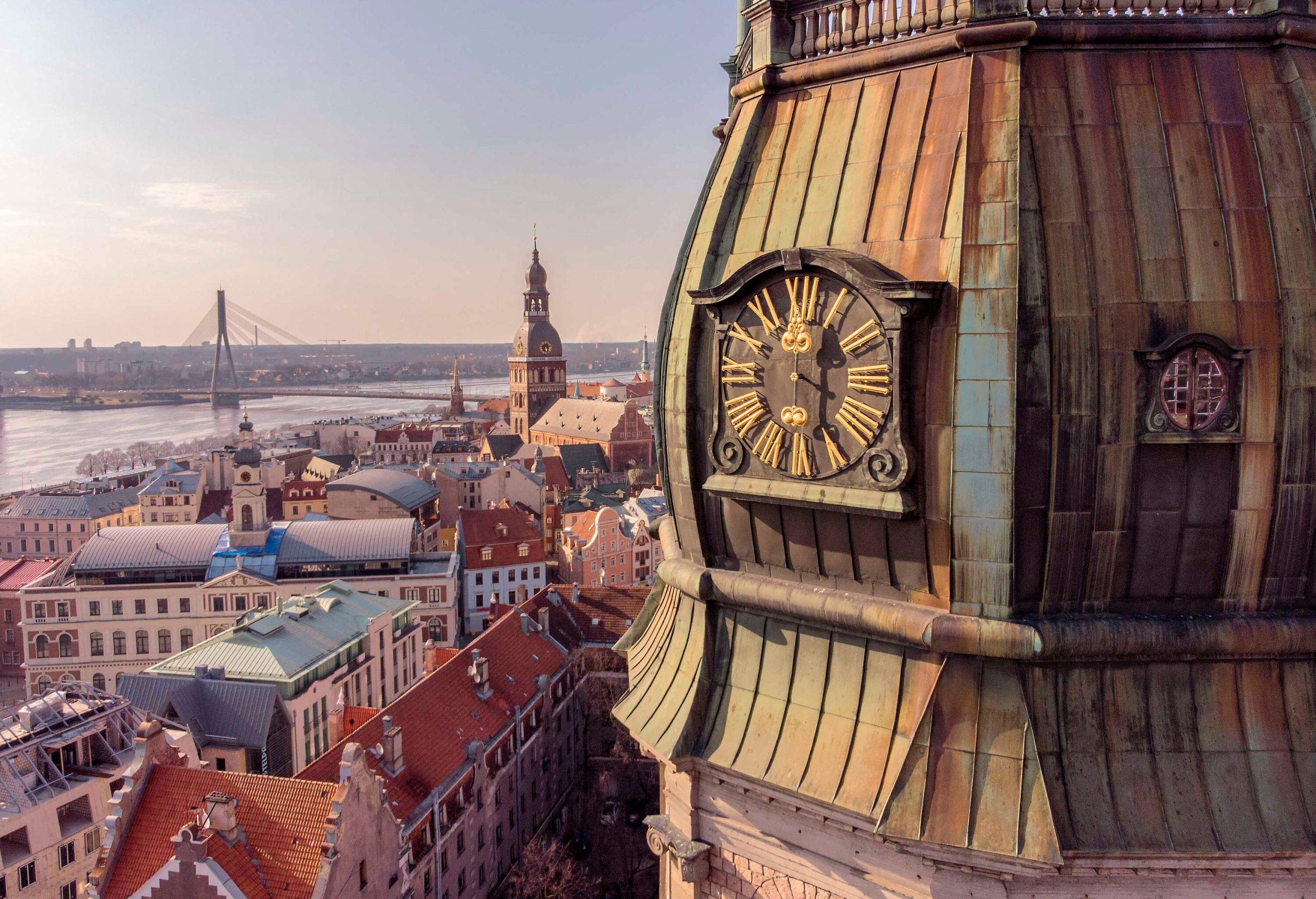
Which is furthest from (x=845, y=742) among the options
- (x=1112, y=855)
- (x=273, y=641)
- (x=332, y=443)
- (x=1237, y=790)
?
(x=332, y=443)

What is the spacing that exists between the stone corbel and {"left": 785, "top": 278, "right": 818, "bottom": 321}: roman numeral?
4979mm

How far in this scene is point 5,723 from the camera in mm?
32281

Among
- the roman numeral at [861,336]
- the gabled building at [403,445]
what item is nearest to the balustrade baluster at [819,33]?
the roman numeral at [861,336]

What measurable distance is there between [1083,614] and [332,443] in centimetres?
14767

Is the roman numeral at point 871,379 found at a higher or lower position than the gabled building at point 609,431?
higher

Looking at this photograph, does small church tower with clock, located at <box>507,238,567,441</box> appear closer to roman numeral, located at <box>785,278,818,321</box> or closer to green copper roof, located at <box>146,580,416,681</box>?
green copper roof, located at <box>146,580,416,681</box>

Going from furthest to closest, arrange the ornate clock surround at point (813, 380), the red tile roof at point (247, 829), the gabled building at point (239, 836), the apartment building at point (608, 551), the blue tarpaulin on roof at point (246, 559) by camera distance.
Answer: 1. the apartment building at point (608, 551)
2. the blue tarpaulin on roof at point (246, 559)
3. the red tile roof at point (247, 829)
4. the gabled building at point (239, 836)
5. the ornate clock surround at point (813, 380)

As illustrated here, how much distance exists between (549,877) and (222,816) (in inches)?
520

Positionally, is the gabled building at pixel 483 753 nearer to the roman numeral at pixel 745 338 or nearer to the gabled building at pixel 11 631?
the roman numeral at pixel 745 338

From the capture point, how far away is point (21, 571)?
6425 centimetres

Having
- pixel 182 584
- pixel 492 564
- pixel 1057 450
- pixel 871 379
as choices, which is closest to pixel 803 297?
pixel 871 379

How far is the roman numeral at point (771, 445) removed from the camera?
8.66 metres

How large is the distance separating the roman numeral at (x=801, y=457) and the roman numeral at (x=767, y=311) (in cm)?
92

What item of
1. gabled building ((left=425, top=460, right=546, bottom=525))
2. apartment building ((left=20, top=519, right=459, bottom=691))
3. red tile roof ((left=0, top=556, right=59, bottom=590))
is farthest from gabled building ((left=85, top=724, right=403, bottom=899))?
gabled building ((left=425, top=460, right=546, bottom=525))
